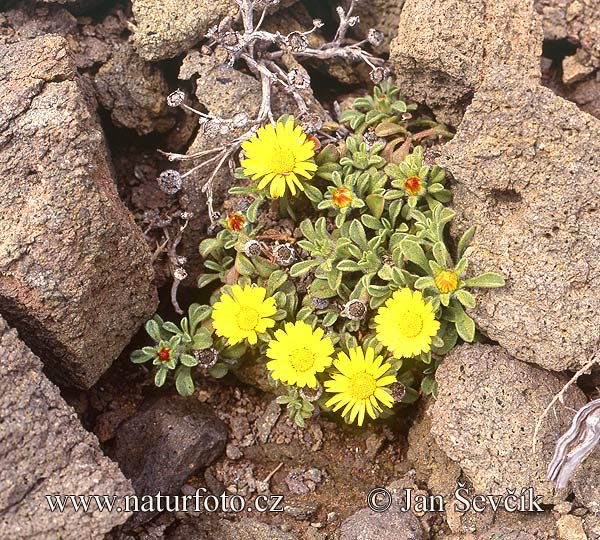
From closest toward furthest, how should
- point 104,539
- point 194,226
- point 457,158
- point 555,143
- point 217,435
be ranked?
point 104,539 → point 555,143 → point 457,158 → point 217,435 → point 194,226

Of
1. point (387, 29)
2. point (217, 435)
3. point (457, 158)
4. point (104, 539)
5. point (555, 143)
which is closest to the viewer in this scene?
point (104, 539)

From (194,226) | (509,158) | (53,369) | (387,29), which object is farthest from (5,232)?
(387,29)

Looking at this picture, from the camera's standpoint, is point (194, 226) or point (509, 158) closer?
point (509, 158)

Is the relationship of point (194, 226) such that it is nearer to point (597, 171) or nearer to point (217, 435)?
point (217, 435)

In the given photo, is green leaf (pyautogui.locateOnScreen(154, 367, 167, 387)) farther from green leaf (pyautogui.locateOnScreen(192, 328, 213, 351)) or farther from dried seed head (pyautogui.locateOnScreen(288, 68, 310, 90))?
dried seed head (pyautogui.locateOnScreen(288, 68, 310, 90))

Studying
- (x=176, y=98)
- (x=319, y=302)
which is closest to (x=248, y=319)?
(x=319, y=302)

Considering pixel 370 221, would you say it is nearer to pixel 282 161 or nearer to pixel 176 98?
pixel 282 161

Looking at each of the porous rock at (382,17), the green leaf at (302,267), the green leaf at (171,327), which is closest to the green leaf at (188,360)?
the green leaf at (171,327)

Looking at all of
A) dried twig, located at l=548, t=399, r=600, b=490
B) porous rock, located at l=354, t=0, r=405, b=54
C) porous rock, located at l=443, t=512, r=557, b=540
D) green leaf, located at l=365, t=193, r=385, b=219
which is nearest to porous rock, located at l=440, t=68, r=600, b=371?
dried twig, located at l=548, t=399, r=600, b=490
